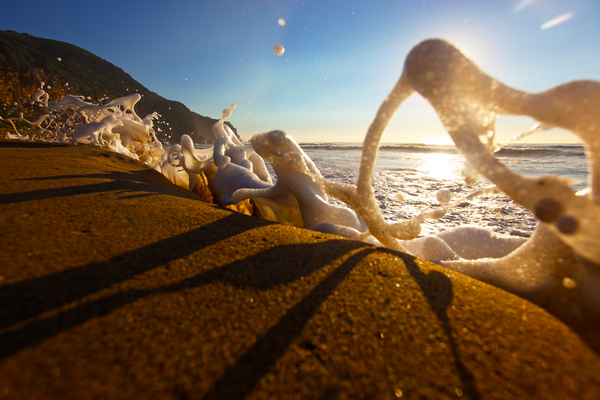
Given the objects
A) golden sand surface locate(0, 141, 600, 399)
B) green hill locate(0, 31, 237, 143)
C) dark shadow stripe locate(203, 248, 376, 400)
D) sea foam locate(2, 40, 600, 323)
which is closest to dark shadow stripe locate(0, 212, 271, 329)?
golden sand surface locate(0, 141, 600, 399)

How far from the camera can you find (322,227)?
1740mm

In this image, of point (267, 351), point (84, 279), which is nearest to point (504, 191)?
point (267, 351)

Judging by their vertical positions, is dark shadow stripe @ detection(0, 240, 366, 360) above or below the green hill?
below

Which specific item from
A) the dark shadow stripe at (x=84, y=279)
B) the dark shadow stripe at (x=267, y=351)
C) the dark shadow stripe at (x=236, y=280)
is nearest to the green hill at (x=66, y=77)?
the dark shadow stripe at (x=84, y=279)

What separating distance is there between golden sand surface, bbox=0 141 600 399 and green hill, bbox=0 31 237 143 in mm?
3373

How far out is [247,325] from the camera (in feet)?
2.05

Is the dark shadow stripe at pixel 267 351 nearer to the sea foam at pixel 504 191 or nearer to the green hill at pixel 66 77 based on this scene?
the sea foam at pixel 504 191

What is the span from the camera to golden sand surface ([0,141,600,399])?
477 millimetres

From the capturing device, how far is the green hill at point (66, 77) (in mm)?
22453

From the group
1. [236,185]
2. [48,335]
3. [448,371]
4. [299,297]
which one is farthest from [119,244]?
[236,185]

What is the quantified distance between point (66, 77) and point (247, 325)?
162ft

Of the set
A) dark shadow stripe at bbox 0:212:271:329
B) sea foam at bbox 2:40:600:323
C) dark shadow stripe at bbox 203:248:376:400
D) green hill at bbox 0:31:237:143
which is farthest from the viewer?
green hill at bbox 0:31:237:143

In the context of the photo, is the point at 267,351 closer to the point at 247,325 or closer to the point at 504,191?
the point at 247,325

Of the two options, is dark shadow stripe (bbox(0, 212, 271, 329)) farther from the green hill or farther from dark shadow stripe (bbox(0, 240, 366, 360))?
the green hill
